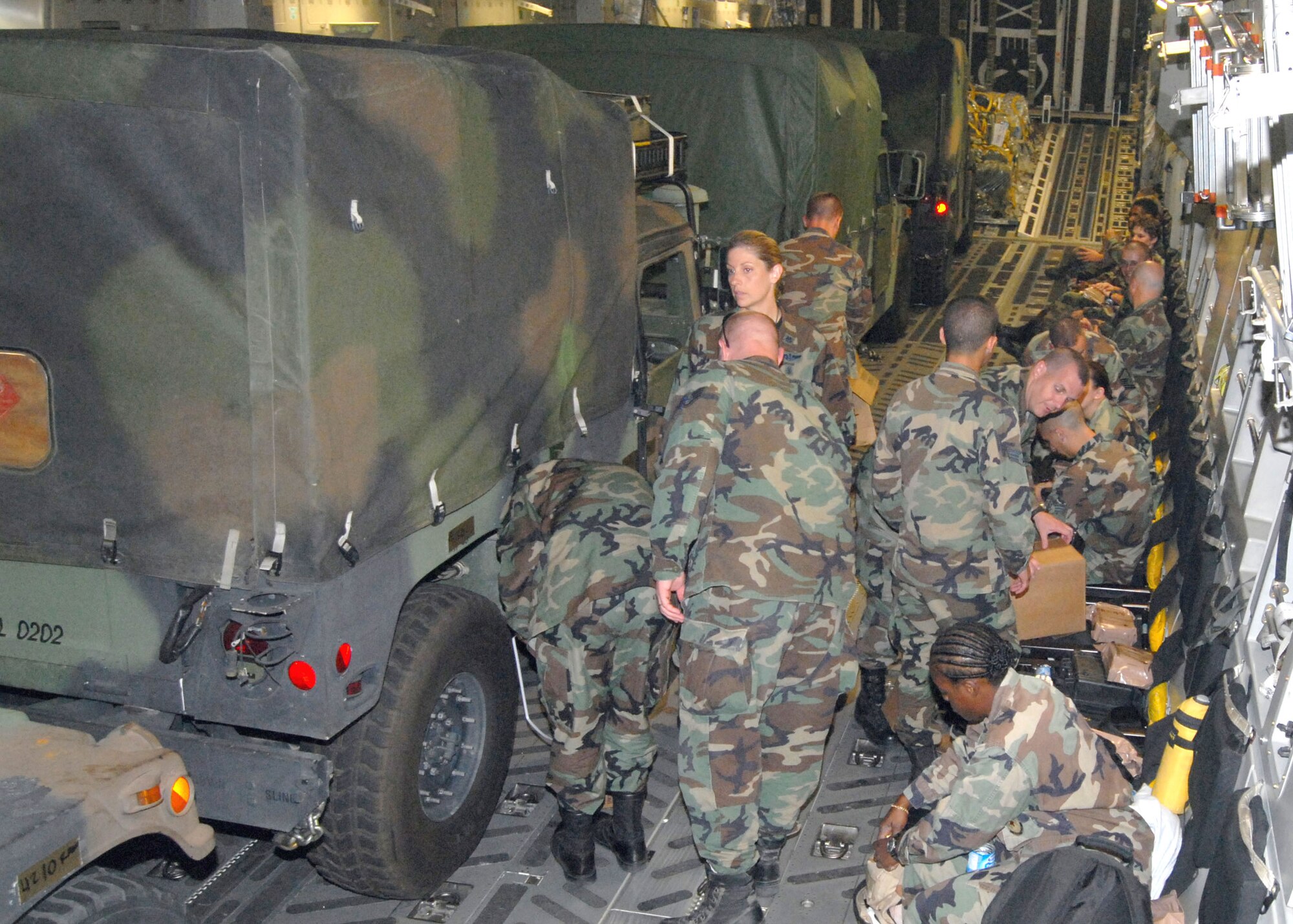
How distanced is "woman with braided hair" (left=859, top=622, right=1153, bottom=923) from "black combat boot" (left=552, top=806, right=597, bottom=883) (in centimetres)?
128

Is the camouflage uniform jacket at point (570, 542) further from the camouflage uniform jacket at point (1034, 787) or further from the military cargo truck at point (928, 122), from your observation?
the military cargo truck at point (928, 122)

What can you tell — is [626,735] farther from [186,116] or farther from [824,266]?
[824,266]

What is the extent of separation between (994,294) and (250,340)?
1145 cm

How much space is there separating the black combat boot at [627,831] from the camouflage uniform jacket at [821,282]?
3487 millimetres

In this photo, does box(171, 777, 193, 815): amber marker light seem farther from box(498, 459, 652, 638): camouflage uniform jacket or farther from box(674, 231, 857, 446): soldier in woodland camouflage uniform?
box(674, 231, 857, 446): soldier in woodland camouflage uniform

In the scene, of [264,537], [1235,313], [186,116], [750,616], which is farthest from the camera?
[1235,313]

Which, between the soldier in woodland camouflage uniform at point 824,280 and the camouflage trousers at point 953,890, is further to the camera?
the soldier in woodland camouflage uniform at point 824,280

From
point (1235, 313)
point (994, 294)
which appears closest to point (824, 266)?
point (1235, 313)

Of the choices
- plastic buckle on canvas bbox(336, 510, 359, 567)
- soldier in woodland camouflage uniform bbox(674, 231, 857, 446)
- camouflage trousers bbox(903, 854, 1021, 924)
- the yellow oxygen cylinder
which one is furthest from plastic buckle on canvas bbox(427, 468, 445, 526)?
the yellow oxygen cylinder

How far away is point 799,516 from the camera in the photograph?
3916 mm

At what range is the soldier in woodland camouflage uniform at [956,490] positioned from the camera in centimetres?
443

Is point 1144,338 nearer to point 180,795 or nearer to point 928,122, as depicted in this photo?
point 928,122

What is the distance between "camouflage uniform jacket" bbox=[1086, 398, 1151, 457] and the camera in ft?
19.0

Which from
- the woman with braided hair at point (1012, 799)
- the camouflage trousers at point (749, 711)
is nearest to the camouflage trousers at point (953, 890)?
the woman with braided hair at point (1012, 799)
